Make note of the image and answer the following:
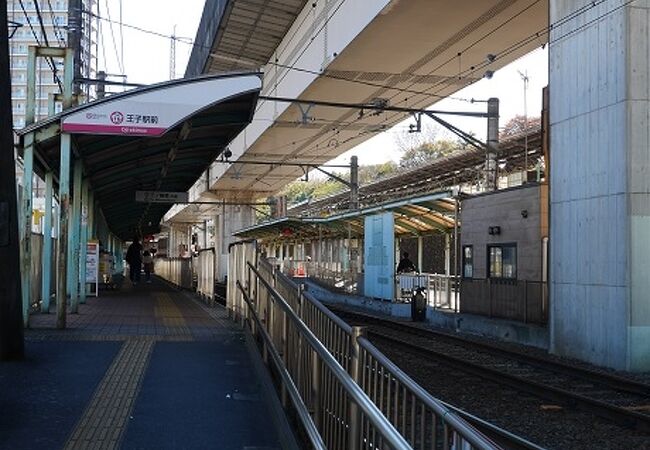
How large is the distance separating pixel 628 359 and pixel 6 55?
1007 cm

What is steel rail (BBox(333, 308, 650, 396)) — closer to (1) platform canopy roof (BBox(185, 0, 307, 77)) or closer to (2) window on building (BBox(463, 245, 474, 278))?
(2) window on building (BBox(463, 245, 474, 278))

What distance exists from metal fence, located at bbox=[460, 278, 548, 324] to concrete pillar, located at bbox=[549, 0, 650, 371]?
77.8 inches

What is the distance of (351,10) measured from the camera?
18750mm

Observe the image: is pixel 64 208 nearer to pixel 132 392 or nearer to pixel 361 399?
pixel 132 392

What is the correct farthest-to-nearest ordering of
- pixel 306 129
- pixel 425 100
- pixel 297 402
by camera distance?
pixel 306 129
pixel 425 100
pixel 297 402

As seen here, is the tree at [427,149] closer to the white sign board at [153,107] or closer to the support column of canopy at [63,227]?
the white sign board at [153,107]

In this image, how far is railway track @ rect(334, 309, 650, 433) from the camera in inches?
357

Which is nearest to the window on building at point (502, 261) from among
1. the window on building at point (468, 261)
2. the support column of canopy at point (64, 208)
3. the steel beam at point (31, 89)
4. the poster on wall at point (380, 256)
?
the window on building at point (468, 261)

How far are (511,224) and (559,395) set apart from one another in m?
8.62

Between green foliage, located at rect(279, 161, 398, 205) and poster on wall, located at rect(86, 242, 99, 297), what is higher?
green foliage, located at rect(279, 161, 398, 205)

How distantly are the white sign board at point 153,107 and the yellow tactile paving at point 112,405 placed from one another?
10.7ft

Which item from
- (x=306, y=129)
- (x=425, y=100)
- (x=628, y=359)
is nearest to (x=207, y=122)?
(x=628, y=359)

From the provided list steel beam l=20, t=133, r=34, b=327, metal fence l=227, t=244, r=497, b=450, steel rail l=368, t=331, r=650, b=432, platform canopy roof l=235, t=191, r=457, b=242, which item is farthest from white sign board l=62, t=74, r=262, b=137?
platform canopy roof l=235, t=191, r=457, b=242

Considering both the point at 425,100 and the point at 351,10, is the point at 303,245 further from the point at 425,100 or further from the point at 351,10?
the point at 351,10
